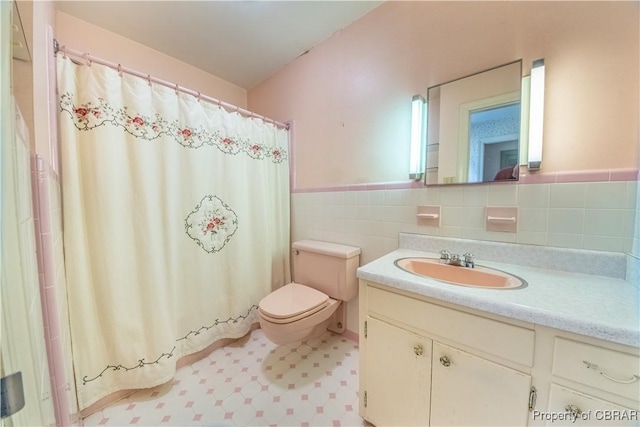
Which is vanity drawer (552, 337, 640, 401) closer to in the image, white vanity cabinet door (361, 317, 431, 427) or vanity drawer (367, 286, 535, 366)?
vanity drawer (367, 286, 535, 366)

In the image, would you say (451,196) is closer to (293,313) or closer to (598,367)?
(598,367)

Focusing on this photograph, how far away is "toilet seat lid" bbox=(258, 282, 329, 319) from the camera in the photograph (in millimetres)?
1303

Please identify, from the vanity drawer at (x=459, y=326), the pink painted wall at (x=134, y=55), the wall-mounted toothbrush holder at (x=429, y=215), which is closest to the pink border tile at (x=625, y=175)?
the wall-mounted toothbrush holder at (x=429, y=215)

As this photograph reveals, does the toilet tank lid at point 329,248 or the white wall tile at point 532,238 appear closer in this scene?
the white wall tile at point 532,238

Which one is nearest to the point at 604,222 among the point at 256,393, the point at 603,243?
the point at 603,243

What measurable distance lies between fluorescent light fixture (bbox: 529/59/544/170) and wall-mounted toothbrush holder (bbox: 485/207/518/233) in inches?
8.2

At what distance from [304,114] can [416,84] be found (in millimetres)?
881

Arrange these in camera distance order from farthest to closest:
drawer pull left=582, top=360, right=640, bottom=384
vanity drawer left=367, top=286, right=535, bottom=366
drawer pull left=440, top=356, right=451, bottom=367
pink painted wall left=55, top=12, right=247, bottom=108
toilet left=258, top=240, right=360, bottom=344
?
1. pink painted wall left=55, top=12, right=247, bottom=108
2. toilet left=258, top=240, right=360, bottom=344
3. drawer pull left=440, top=356, right=451, bottom=367
4. vanity drawer left=367, top=286, right=535, bottom=366
5. drawer pull left=582, top=360, right=640, bottom=384

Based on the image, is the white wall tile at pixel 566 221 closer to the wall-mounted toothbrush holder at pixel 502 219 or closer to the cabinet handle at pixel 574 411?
the wall-mounted toothbrush holder at pixel 502 219

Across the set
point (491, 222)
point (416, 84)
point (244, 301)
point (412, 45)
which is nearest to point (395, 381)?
point (491, 222)

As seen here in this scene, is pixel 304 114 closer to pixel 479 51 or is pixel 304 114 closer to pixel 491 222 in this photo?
pixel 479 51

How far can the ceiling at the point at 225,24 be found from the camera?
54.2 inches

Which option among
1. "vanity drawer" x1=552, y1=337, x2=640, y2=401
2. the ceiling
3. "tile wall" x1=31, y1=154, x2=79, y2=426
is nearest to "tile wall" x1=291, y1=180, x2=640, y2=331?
"vanity drawer" x1=552, y1=337, x2=640, y2=401

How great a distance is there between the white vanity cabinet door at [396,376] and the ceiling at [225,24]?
1.83 meters
